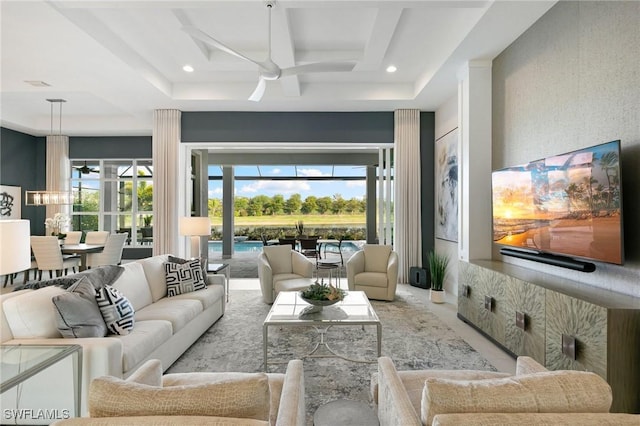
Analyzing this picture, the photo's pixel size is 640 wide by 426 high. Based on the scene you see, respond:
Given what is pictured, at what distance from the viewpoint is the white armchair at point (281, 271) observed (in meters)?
4.59

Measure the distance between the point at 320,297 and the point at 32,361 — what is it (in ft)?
6.64

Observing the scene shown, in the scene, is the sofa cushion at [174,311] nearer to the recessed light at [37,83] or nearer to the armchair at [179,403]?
the armchair at [179,403]

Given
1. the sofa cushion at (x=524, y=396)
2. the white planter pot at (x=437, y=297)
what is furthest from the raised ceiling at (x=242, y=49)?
the sofa cushion at (x=524, y=396)

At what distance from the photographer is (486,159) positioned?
4203 mm

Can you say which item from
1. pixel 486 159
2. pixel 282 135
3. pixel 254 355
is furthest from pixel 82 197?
pixel 486 159

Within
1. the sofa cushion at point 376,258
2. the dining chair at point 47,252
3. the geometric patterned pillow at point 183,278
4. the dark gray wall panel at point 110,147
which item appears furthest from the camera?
the dark gray wall panel at point 110,147

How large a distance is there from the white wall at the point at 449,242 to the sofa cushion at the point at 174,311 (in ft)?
11.8

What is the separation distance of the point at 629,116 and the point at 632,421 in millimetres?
2364

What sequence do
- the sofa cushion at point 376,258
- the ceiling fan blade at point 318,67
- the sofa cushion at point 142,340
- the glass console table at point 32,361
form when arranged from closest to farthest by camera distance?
1. the glass console table at point 32,361
2. the sofa cushion at point 142,340
3. the ceiling fan blade at point 318,67
4. the sofa cushion at point 376,258

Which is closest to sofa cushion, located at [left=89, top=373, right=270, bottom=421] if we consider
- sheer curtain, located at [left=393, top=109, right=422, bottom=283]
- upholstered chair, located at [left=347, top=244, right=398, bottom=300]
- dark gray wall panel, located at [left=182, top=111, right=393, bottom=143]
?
upholstered chair, located at [left=347, top=244, right=398, bottom=300]

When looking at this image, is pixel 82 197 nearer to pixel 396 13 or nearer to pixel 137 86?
pixel 137 86

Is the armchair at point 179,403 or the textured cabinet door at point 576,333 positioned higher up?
the armchair at point 179,403

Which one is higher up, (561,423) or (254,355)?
(561,423)

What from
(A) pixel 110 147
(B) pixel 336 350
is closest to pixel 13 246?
(B) pixel 336 350
